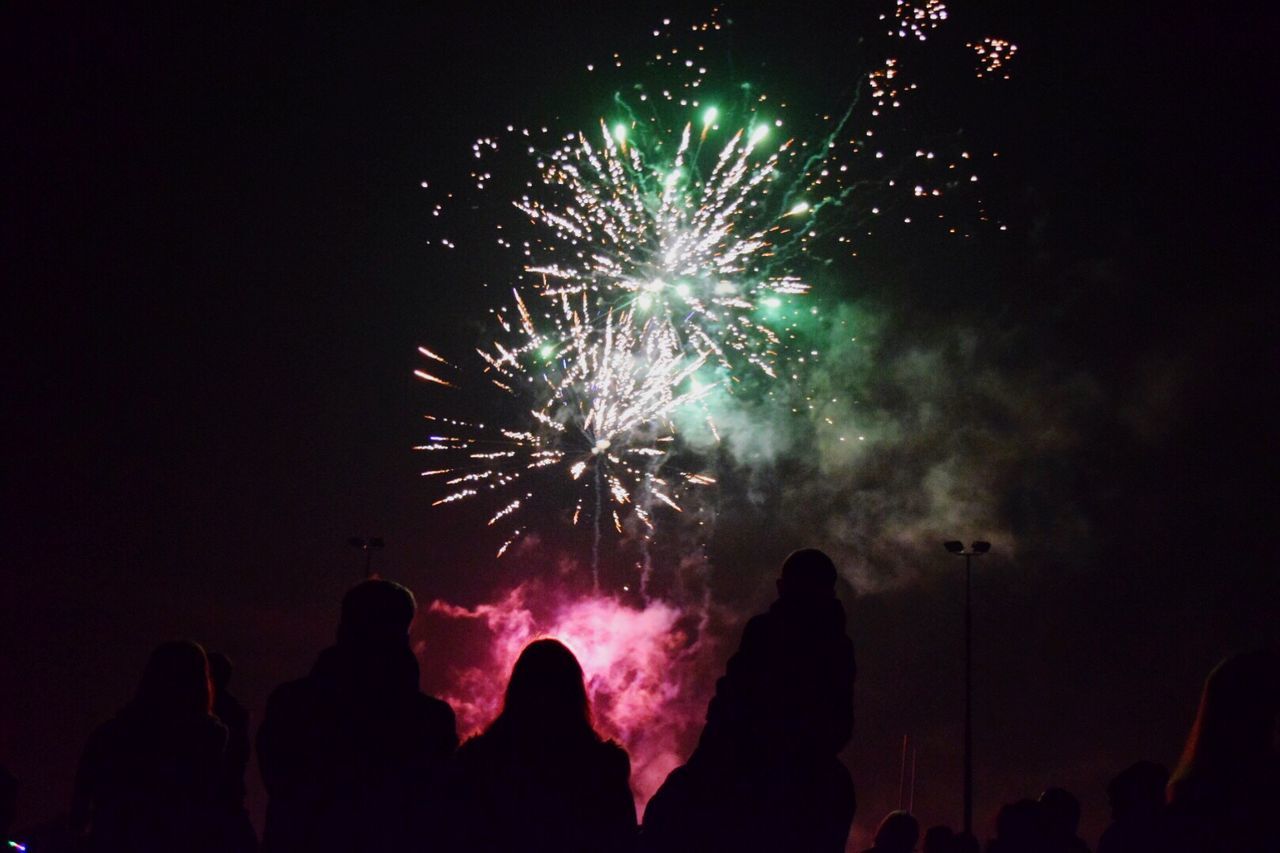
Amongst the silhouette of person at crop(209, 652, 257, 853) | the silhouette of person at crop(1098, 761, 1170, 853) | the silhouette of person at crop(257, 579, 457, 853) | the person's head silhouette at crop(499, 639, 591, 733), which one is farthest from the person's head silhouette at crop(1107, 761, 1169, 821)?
the silhouette of person at crop(209, 652, 257, 853)

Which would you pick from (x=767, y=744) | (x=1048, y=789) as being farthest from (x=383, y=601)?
(x=1048, y=789)

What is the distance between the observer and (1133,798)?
5676 millimetres

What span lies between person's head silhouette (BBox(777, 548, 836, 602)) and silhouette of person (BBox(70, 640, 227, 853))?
2.98 metres

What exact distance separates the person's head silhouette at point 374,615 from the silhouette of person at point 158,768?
92cm

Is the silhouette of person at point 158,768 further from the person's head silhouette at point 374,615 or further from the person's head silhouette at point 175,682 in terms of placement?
the person's head silhouette at point 374,615

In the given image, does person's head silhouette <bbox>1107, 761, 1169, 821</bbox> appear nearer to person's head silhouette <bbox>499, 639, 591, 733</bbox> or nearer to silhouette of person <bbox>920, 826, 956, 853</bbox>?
silhouette of person <bbox>920, 826, 956, 853</bbox>

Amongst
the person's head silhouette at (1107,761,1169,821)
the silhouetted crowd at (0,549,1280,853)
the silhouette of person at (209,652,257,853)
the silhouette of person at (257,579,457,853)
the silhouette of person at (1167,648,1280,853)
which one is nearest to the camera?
the silhouette of person at (1167,648,1280,853)

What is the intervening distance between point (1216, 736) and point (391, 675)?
11.6 ft

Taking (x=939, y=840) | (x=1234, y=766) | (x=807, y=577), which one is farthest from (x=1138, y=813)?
(x=939, y=840)

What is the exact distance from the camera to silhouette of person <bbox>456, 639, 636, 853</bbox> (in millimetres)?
4387

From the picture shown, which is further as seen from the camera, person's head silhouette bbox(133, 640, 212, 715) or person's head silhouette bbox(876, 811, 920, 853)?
person's head silhouette bbox(876, 811, 920, 853)

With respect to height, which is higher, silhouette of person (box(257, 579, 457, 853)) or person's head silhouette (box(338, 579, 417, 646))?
person's head silhouette (box(338, 579, 417, 646))

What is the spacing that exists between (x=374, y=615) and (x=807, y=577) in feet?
6.75

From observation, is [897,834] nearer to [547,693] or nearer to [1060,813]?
→ [1060,813]
